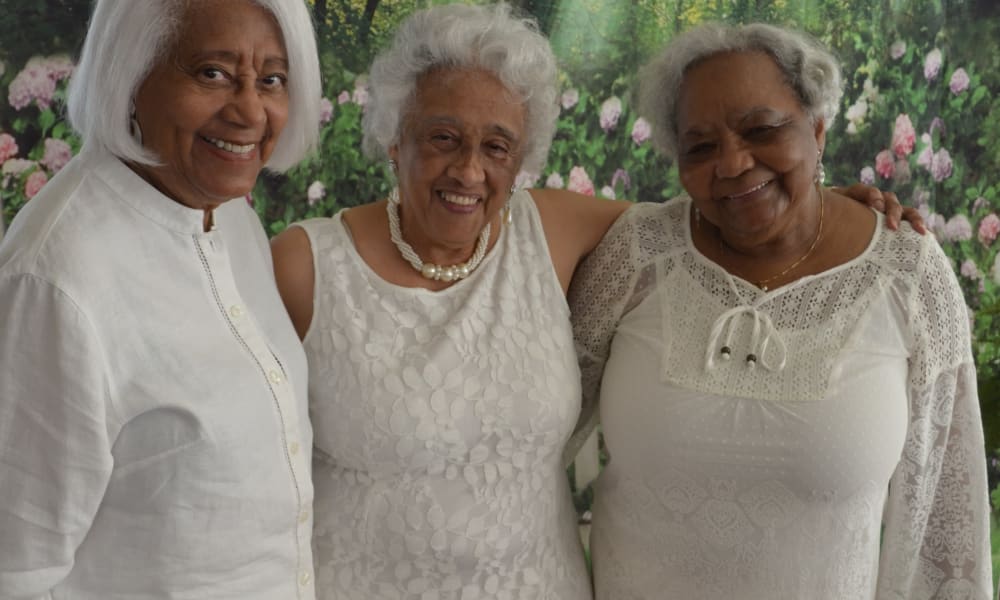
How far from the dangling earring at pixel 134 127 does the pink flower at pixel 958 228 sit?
93.6 inches

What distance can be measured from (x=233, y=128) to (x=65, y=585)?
668 mm

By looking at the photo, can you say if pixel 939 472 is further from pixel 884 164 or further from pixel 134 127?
pixel 134 127

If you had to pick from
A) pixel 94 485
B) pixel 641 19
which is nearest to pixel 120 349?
pixel 94 485

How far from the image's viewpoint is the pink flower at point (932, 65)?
2.71 m

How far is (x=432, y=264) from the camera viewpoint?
1.89 metres

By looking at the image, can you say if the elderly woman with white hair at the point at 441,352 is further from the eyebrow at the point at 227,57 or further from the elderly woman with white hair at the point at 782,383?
the eyebrow at the point at 227,57

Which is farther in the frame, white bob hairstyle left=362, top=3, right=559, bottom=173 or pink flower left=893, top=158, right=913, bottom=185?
pink flower left=893, top=158, right=913, bottom=185

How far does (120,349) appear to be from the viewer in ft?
4.00

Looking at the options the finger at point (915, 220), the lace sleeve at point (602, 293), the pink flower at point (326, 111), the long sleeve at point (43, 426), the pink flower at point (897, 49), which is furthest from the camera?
the pink flower at point (897, 49)

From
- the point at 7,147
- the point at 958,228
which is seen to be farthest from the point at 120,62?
the point at 958,228

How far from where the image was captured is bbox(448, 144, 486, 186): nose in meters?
1.75

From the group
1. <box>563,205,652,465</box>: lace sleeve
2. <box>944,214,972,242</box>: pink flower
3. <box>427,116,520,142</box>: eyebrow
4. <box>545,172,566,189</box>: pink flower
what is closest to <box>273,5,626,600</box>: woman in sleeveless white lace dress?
<box>427,116,520,142</box>: eyebrow

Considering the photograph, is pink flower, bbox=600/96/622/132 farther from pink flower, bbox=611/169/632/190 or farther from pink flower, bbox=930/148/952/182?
pink flower, bbox=930/148/952/182

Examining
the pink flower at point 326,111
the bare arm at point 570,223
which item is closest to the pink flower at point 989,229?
the bare arm at point 570,223
